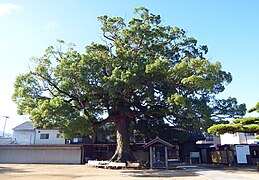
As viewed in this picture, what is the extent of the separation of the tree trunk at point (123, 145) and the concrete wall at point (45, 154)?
946 centimetres

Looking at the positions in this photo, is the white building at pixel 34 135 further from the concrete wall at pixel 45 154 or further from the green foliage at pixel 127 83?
the green foliage at pixel 127 83

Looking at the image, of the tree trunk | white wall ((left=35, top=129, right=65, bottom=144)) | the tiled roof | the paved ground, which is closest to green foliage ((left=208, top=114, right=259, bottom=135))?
the paved ground

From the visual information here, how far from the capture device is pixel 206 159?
2995 centimetres

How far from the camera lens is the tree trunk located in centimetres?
2205

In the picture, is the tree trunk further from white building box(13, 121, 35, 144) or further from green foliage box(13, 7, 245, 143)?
white building box(13, 121, 35, 144)

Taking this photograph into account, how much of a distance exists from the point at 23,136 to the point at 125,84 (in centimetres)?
2459

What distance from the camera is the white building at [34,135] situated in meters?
33.8

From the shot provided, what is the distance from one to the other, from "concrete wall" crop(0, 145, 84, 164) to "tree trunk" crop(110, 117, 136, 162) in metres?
9.46

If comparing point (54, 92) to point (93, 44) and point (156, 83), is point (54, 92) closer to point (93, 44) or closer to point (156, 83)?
point (93, 44)

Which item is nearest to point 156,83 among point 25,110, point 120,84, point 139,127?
point 120,84

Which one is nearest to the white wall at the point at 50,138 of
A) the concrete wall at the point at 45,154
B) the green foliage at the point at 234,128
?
the concrete wall at the point at 45,154

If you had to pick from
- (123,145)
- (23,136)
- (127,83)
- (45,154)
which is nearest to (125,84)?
(127,83)

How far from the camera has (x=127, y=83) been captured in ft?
60.1

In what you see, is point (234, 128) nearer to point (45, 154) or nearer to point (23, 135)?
point (45, 154)
